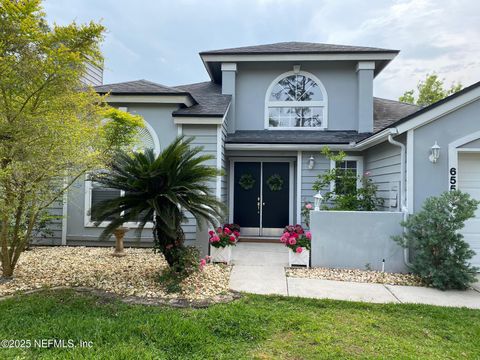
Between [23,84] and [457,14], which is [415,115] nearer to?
[23,84]

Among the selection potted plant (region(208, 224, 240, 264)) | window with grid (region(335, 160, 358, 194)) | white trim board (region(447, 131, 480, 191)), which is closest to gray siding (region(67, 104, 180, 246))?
potted plant (region(208, 224, 240, 264))

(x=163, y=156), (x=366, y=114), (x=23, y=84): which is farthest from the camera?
(x=366, y=114)

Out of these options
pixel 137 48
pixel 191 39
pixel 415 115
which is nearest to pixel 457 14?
pixel 415 115

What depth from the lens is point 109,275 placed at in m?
5.22

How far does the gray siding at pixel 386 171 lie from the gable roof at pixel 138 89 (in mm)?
5035

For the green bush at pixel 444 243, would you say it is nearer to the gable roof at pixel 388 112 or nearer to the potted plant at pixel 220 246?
the potted plant at pixel 220 246

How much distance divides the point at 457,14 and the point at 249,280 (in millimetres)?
12922

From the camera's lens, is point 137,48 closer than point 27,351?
No

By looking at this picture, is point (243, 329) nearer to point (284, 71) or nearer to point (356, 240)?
point (356, 240)

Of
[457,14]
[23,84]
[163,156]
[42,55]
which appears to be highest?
[457,14]

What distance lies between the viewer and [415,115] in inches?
230

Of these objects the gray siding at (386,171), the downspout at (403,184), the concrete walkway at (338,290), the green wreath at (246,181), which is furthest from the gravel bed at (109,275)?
the gray siding at (386,171)

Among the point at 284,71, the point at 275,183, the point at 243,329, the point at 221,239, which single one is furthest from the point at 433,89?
the point at 243,329

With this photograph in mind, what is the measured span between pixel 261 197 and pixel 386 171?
3652 mm
